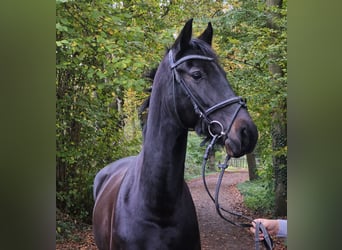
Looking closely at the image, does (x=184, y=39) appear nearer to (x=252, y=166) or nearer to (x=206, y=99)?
(x=206, y=99)

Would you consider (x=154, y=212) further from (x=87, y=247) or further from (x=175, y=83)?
(x=87, y=247)

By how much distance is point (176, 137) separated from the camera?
1596mm

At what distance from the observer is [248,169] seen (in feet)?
13.9

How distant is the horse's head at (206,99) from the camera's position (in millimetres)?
1371

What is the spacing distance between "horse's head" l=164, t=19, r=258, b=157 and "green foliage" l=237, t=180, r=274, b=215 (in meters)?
3.12

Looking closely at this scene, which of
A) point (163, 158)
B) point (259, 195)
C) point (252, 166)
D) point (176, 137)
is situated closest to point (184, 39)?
point (176, 137)

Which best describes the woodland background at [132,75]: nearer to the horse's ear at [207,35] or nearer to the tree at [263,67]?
the tree at [263,67]

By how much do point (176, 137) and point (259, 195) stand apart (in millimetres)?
3524

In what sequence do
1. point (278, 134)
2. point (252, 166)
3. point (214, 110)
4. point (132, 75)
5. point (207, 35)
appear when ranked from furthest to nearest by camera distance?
point (252, 166)
point (278, 134)
point (132, 75)
point (207, 35)
point (214, 110)

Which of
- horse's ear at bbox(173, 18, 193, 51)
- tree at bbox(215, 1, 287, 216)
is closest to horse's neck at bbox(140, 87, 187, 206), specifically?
horse's ear at bbox(173, 18, 193, 51)

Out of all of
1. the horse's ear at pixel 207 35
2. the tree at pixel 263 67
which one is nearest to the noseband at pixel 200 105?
the horse's ear at pixel 207 35

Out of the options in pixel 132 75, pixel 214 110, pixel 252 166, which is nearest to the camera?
pixel 214 110
